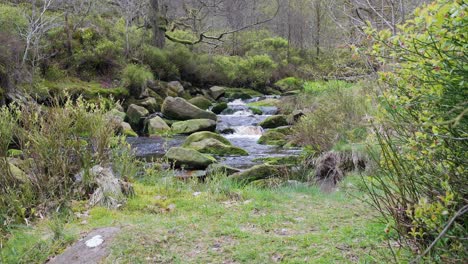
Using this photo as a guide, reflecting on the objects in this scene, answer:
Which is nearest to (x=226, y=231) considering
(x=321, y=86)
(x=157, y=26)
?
(x=321, y=86)

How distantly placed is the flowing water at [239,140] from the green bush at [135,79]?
4106 millimetres

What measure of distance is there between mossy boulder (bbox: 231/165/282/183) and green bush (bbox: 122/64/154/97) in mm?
12499

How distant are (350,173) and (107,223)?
4871 millimetres

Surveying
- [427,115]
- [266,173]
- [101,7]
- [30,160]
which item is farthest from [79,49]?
[427,115]

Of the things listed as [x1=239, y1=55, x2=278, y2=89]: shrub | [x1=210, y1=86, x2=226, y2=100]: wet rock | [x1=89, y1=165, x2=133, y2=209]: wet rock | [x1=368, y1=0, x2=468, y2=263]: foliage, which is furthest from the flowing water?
[x1=368, y1=0, x2=468, y2=263]: foliage

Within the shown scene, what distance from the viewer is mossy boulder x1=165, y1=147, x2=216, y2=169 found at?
1042cm

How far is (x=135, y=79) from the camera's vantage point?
20.0 meters

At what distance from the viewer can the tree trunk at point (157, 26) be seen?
24.0m

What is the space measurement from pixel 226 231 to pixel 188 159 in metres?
6.21

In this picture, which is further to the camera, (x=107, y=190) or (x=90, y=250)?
(x=107, y=190)

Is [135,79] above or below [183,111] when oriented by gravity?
above

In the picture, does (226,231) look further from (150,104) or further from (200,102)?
(200,102)

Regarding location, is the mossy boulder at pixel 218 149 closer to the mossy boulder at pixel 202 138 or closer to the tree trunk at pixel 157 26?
the mossy boulder at pixel 202 138

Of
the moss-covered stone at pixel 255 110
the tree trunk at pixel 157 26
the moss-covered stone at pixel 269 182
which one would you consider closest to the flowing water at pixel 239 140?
the moss-covered stone at pixel 255 110
